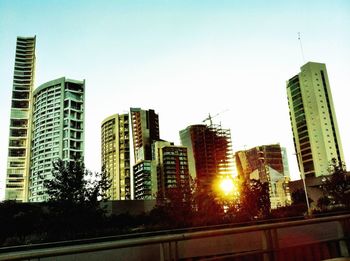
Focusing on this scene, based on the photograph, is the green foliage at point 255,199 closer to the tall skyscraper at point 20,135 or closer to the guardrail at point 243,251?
the guardrail at point 243,251

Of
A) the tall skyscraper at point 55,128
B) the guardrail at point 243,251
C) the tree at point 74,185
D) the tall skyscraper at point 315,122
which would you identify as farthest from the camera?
the tall skyscraper at point 315,122

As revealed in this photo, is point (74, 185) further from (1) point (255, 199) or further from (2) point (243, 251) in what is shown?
(2) point (243, 251)

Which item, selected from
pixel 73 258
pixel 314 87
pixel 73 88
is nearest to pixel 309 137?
pixel 314 87

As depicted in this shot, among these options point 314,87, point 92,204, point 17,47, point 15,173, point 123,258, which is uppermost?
point 17,47

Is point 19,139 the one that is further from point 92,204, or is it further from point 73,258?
point 73,258

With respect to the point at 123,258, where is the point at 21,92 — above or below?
above

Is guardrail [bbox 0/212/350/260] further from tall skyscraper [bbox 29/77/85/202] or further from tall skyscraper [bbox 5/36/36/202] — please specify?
tall skyscraper [bbox 5/36/36/202]

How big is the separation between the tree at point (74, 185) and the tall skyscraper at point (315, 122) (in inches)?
5185

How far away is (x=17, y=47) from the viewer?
184000 millimetres

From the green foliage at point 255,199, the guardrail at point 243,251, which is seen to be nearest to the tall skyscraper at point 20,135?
the green foliage at point 255,199

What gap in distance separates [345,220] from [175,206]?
1215 inches

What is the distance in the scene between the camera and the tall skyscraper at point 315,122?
152 meters

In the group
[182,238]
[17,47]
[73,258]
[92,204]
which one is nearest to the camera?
[182,238]

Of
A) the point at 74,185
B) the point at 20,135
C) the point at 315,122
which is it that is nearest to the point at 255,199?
the point at 74,185
